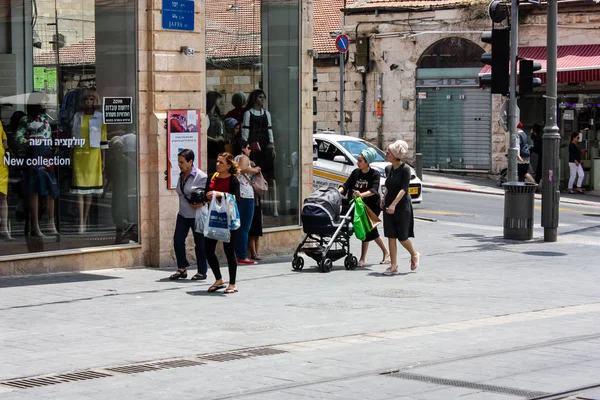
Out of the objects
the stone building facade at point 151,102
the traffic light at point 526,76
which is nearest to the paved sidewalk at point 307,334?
the stone building facade at point 151,102

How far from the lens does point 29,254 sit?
1373 cm

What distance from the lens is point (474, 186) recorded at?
1280 inches

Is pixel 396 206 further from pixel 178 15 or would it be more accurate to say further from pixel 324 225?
pixel 178 15

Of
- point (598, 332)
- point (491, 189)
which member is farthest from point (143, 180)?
point (491, 189)

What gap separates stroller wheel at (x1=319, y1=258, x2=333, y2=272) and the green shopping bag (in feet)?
1.74

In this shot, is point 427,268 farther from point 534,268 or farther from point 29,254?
point 29,254

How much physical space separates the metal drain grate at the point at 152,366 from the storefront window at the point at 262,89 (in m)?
7.41

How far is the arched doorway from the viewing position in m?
35.1

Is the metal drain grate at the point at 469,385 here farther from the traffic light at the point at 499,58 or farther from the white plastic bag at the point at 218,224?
the traffic light at the point at 499,58

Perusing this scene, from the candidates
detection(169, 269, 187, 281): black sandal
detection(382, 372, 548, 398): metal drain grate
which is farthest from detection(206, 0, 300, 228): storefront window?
detection(382, 372, 548, 398): metal drain grate

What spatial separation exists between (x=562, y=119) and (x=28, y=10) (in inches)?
828

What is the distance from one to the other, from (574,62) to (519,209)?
13694 mm

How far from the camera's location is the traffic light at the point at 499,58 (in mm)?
18812

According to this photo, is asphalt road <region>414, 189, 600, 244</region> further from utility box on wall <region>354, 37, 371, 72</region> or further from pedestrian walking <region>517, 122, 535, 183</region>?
utility box on wall <region>354, 37, 371, 72</region>
